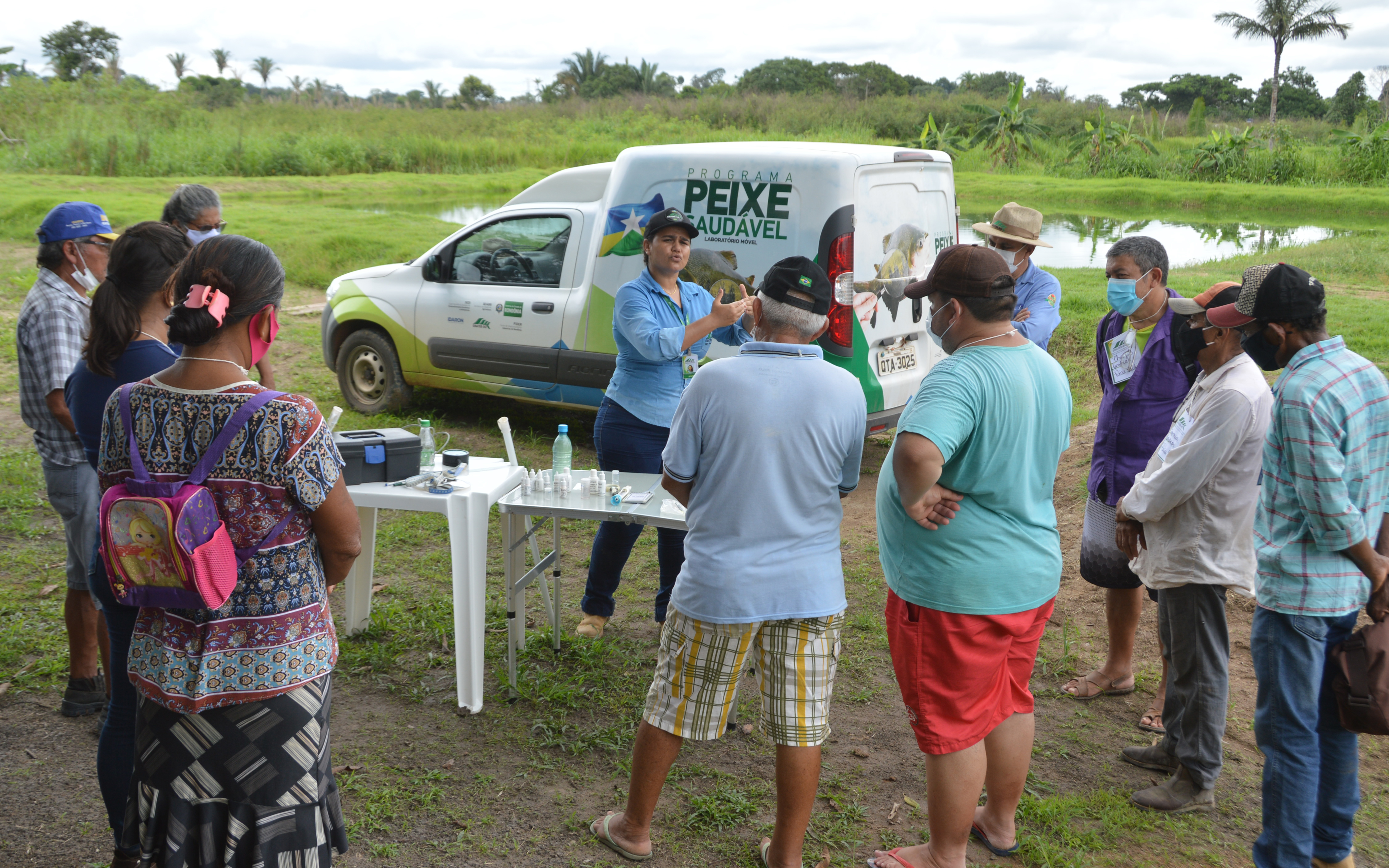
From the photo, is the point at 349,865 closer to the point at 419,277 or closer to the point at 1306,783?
the point at 1306,783

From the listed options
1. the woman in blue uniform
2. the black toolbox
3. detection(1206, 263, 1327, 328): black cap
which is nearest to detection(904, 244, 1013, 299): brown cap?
detection(1206, 263, 1327, 328): black cap

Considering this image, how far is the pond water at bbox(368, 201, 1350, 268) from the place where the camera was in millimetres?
16781

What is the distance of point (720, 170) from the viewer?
641cm

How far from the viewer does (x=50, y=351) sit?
3436mm

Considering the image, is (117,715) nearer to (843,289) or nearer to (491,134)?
(843,289)

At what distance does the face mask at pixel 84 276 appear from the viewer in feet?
11.6

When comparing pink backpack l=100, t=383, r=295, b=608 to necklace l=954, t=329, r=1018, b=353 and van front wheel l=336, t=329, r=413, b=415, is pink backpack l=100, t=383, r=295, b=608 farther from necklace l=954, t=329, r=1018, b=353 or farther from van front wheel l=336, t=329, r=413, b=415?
van front wheel l=336, t=329, r=413, b=415

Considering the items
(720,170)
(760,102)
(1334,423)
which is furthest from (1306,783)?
(760,102)

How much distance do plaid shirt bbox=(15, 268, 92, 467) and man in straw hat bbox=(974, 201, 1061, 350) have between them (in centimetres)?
398

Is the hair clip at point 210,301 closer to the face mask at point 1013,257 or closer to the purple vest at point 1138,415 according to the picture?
the purple vest at point 1138,415

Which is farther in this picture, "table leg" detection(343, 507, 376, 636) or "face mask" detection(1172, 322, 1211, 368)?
"table leg" detection(343, 507, 376, 636)

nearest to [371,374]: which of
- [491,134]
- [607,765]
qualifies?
[607,765]

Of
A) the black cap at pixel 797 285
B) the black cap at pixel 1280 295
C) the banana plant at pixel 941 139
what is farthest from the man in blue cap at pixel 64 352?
the banana plant at pixel 941 139

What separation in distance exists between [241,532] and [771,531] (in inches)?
53.2
